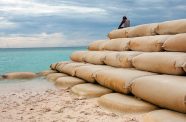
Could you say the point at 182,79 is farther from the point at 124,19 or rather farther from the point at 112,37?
the point at 124,19

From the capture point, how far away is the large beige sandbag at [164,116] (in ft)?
11.9

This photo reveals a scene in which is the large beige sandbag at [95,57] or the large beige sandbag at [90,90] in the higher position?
the large beige sandbag at [95,57]

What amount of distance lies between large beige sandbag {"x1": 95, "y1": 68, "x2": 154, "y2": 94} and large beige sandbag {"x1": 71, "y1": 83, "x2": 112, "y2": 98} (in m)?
0.10

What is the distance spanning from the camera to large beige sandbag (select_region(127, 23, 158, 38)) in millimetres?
6609

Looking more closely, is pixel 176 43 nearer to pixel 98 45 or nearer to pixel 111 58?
pixel 111 58

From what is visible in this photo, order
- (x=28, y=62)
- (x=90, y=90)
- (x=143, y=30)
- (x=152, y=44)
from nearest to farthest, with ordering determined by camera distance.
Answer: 1. (x=90, y=90)
2. (x=152, y=44)
3. (x=143, y=30)
4. (x=28, y=62)

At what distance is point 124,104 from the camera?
439 cm

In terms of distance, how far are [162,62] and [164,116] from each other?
50.0 inches

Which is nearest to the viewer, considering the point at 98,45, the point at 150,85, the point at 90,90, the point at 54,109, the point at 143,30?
the point at 150,85

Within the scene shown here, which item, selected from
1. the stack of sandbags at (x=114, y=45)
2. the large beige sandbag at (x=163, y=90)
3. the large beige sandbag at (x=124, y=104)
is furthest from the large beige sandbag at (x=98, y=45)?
the large beige sandbag at (x=163, y=90)

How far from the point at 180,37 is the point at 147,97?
51.8 inches

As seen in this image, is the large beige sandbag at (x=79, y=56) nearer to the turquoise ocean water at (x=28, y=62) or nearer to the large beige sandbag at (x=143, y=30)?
the large beige sandbag at (x=143, y=30)

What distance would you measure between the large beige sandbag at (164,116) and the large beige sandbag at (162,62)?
0.83 m

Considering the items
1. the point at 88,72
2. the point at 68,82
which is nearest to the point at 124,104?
the point at 88,72
